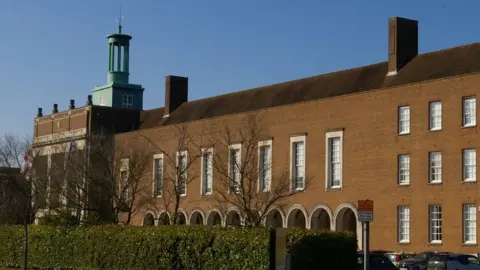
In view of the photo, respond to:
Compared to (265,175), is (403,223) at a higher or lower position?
lower

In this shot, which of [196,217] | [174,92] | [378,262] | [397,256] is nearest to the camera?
[378,262]

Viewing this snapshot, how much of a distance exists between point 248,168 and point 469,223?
58.5 feet

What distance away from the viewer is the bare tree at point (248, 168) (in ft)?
210

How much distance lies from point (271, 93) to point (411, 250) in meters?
23.2

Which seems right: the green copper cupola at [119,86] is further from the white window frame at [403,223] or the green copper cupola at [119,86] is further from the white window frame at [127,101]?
the white window frame at [403,223]

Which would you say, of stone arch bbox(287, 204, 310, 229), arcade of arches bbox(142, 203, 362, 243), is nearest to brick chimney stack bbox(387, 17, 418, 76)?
arcade of arches bbox(142, 203, 362, 243)

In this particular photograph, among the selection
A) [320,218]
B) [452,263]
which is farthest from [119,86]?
[452,263]

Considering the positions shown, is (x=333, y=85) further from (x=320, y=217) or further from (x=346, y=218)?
(x=346, y=218)

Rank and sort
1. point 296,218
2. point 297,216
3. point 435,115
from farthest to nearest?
point 296,218 < point 297,216 < point 435,115

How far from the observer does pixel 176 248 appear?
117 feet

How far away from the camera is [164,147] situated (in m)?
80.6

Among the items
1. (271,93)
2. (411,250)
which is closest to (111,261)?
(411,250)

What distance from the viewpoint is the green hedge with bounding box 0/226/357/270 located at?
3158 centimetres

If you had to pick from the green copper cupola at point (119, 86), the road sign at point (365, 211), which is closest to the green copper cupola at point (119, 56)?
the green copper cupola at point (119, 86)
